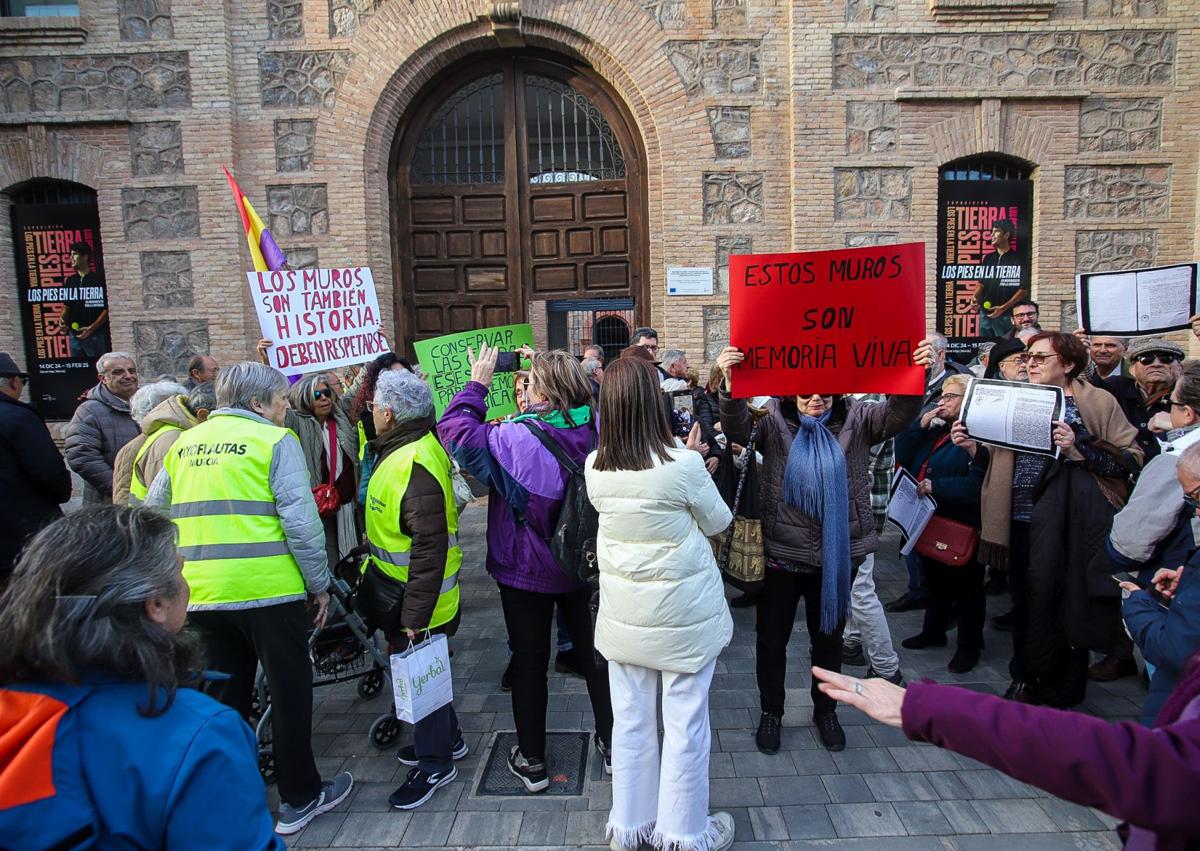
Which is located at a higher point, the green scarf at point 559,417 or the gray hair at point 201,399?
the gray hair at point 201,399

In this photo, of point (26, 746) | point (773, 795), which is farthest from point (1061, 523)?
point (26, 746)

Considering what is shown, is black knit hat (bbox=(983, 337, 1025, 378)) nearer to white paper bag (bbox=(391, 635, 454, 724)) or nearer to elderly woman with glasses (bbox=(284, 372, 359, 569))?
Answer: white paper bag (bbox=(391, 635, 454, 724))

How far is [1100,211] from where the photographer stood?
1037 centimetres

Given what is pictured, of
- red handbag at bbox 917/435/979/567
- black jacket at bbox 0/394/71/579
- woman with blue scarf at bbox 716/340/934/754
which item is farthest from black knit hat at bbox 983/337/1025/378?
black jacket at bbox 0/394/71/579

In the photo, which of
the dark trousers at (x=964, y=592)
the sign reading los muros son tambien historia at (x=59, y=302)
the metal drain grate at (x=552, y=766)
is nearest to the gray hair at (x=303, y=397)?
the metal drain grate at (x=552, y=766)

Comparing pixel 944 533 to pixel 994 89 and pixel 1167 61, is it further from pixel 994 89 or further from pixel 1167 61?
pixel 1167 61

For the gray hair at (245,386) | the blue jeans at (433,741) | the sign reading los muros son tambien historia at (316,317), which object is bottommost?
the blue jeans at (433,741)

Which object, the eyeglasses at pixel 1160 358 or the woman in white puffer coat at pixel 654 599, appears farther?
the eyeglasses at pixel 1160 358

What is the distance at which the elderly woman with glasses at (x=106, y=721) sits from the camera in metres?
1.18

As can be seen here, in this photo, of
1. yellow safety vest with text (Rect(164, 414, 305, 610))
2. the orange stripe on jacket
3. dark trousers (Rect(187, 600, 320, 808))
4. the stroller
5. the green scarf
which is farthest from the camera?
the stroller

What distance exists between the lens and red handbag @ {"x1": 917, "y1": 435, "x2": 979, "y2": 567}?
4.54 meters

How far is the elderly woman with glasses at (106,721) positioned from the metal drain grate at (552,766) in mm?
2261

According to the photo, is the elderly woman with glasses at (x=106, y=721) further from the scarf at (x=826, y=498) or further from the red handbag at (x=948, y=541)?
the red handbag at (x=948, y=541)

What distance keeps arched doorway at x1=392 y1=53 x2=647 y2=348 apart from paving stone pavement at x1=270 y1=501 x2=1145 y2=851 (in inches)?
307
